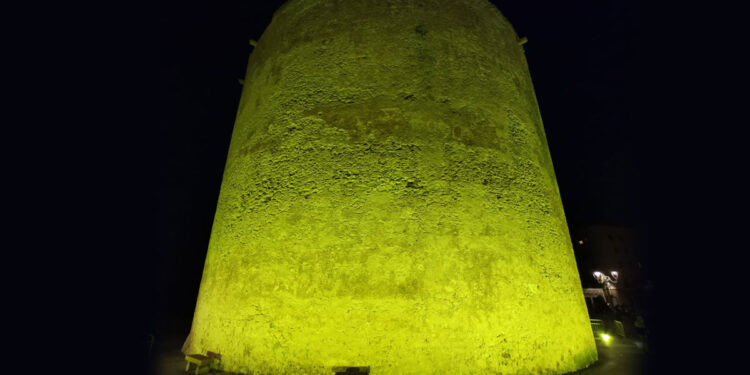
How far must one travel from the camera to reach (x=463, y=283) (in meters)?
5.50

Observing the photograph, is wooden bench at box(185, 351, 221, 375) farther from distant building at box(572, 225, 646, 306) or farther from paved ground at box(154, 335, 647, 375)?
distant building at box(572, 225, 646, 306)

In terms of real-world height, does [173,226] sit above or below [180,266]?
above

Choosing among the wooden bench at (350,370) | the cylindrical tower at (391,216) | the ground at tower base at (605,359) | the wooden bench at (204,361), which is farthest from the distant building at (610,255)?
the wooden bench at (204,361)

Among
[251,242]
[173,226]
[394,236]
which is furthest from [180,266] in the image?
[394,236]

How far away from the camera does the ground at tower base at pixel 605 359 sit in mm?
6312

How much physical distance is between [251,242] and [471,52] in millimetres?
5166

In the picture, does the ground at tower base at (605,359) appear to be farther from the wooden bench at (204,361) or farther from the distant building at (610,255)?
the distant building at (610,255)

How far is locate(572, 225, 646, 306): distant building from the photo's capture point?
106 ft

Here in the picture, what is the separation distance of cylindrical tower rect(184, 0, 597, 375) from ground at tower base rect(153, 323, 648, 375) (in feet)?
0.96

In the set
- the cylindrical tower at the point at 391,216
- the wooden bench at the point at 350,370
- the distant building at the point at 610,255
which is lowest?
the wooden bench at the point at 350,370

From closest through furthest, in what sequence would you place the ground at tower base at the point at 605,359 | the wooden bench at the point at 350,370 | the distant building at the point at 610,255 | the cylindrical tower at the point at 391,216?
the wooden bench at the point at 350,370, the cylindrical tower at the point at 391,216, the ground at tower base at the point at 605,359, the distant building at the point at 610,255

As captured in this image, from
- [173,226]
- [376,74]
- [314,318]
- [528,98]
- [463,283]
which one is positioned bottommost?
[314,318]

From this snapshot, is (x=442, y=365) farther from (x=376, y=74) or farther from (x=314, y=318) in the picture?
(x=376, y=74)

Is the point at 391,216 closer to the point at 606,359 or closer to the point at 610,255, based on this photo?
the point at 606,359
